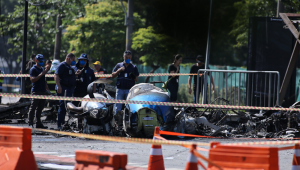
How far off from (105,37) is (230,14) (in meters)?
7.84

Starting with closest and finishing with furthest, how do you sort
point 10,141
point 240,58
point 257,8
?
point 10,141
point 257,8
point 240,58

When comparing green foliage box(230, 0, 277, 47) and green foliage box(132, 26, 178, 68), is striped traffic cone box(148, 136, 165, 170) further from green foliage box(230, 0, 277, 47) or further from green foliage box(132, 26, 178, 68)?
green foliage box(132, 26, 178, 68)

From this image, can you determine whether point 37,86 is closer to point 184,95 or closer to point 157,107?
point 157,107

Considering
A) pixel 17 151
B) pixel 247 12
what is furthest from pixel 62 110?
pixel 247 12

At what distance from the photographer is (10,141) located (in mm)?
5441

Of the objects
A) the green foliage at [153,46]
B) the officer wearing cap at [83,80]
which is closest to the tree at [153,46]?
the green foliage at [153,46]

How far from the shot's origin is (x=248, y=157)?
171 inches

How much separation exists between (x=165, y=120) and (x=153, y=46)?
54.7ft

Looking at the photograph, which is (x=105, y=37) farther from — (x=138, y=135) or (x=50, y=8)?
(x=138, y=135)

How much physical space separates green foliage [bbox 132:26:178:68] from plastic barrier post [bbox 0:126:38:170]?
19617mm

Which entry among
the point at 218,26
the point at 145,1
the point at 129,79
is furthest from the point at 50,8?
the point at 129,79

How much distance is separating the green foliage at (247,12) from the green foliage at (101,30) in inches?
231

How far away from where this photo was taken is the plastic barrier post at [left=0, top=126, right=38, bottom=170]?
16.9 feet

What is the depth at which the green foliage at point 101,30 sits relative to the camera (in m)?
26.4
